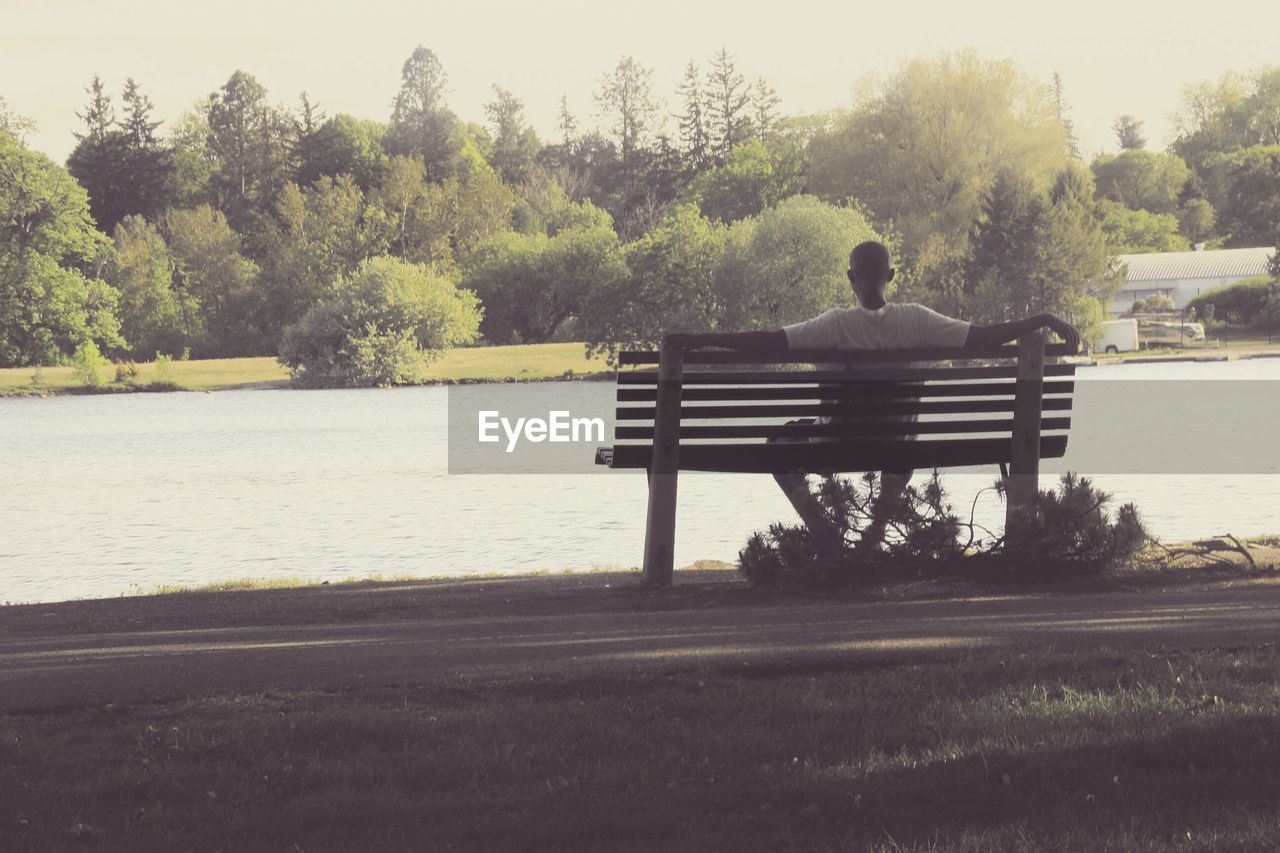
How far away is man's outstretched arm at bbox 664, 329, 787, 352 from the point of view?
26.8 feet

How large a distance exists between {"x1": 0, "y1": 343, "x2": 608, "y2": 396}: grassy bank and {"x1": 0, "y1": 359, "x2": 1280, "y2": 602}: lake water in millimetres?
34076

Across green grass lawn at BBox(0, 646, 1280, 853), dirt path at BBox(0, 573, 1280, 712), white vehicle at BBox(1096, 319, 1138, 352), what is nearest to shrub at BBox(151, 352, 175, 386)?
white vehicle at BBox(1096, 319, 1138, 352)

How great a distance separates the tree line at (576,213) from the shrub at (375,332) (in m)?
0.14

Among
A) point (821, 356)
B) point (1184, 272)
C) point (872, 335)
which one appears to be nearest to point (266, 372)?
point (1184, 272)

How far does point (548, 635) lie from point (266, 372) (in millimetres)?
73307

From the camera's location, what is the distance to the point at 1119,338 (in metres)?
76.0

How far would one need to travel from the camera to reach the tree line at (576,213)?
232 ft

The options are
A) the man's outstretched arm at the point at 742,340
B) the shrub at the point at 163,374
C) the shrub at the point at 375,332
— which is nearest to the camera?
the man's outstretched arm at the point at 742,340

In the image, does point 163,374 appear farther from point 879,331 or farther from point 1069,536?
point 1069,536

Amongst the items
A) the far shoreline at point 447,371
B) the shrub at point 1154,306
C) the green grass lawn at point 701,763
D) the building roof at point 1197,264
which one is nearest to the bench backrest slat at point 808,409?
the green grass lawn at point 701,763

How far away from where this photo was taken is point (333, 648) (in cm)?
717

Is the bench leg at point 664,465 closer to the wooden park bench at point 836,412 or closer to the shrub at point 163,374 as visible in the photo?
the wooden park bench at point 836,412

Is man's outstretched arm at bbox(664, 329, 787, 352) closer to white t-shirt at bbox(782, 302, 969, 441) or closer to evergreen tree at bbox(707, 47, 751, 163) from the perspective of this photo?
white t-shirt at bbox(782, 302, 969, 441)

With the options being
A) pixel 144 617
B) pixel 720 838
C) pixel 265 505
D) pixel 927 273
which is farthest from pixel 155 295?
pixel 720 838
